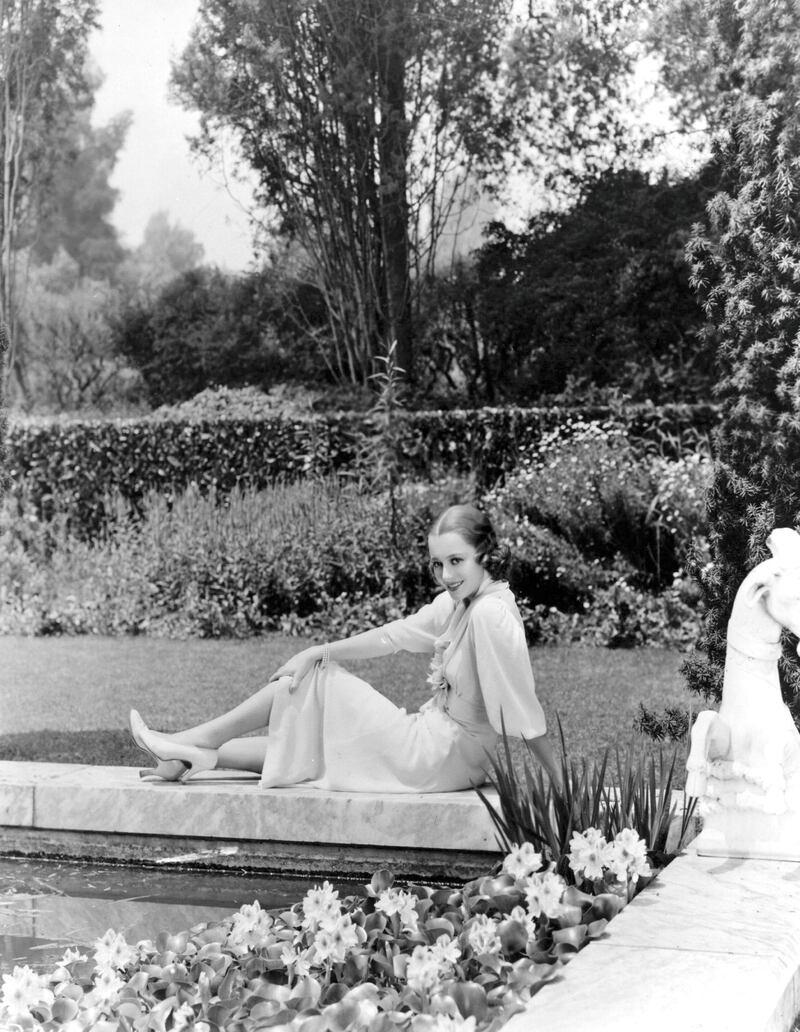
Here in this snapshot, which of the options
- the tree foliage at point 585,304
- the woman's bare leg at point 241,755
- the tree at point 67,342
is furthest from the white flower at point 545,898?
the tree at point 67,342

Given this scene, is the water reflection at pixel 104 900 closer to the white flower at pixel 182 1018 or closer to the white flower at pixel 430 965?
the white flower at pixel 182 1018

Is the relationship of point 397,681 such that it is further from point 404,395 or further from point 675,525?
point 404,395

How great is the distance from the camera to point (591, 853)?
2.86m

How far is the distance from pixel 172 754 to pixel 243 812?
1.11ft

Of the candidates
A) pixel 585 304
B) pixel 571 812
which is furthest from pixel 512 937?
pixel 585 304

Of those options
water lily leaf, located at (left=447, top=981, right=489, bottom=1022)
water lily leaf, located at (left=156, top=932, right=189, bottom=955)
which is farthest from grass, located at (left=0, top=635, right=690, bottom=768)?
water lily leaf, located at (left=447, top=981, right=489, bottom=1022)

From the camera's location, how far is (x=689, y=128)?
9688 mm

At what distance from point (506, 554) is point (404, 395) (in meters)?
2.01

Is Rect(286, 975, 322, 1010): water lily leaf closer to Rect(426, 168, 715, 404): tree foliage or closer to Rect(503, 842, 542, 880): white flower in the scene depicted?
Rect(503, 842, 542, 880): white flower

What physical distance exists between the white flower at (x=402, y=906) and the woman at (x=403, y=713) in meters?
0.98

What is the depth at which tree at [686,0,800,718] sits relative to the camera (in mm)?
4508

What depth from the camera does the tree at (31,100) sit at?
1068 cm

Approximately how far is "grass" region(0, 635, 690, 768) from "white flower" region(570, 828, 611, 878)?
99.3 inches

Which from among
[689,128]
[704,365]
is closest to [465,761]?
[704,365]
